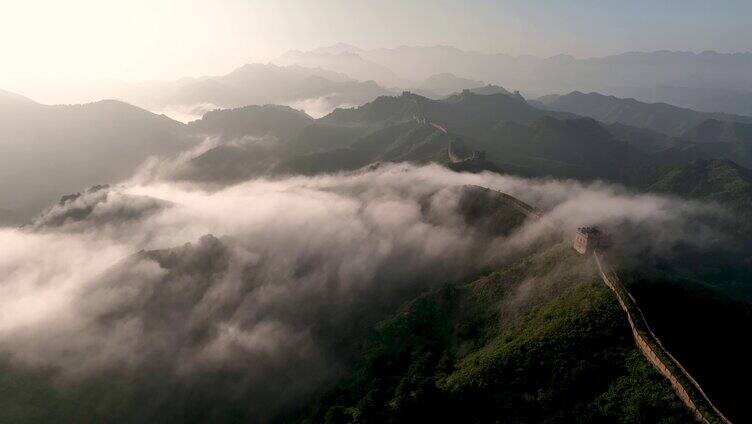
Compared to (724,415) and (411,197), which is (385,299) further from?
(724,415)

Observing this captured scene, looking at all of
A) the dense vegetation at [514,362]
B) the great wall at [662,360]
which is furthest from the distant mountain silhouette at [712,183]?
the great wall at [662,360]

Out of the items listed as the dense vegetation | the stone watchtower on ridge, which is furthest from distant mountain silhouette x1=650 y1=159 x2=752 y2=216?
the dense vegetation

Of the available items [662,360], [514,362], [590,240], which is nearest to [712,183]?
[590,240]

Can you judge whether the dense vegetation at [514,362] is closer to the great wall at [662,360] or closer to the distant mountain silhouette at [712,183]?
the great wall at [662,360]

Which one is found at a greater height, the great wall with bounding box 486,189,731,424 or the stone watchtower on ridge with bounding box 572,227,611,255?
the stone watchtower on ridge with bounding box 572,227,611,255

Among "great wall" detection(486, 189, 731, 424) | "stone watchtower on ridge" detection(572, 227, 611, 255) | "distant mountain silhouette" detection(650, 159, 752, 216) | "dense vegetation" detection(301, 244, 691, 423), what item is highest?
"stone watchtower on ridge" detection(572, 227, 611, 255)

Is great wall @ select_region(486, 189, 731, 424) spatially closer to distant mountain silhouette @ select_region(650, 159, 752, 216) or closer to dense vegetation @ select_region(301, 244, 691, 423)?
dense vegetation @ select_region(301, 244, 691, 423)
